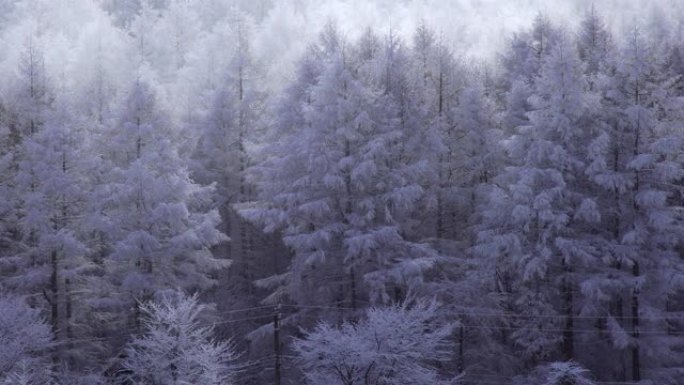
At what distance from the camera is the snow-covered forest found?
73.7 ft

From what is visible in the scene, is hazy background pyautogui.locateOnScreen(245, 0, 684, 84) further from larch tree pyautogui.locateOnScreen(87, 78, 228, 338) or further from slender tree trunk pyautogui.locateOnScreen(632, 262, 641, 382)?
slender tree trunk pyautogui.locateOnScreen(632, 262, 641, 382)

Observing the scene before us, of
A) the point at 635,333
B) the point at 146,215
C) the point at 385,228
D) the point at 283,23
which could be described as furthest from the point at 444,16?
the point at 635,333

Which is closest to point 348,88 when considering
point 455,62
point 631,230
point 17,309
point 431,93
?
point 431,93

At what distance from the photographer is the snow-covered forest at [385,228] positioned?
73.7 feet

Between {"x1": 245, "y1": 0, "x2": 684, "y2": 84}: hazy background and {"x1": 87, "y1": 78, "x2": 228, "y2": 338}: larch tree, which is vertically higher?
{"x1": 245, "y1": 0, "x2": 684, "y2": 84}: hazy background

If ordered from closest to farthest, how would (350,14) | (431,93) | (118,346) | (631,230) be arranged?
1. (631,230)
2. (118,346)
3. (431,93)
4. (350,14)

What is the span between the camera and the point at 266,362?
28.5 meters

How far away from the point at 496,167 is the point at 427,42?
24.3 ft

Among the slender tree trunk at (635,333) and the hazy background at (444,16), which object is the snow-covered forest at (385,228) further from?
the hazy background at (444,16)

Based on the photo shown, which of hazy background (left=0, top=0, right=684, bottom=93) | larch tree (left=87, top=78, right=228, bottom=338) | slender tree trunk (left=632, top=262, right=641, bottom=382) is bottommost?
slender tree trunk (left=632, top=262, right=641, bottom=382)

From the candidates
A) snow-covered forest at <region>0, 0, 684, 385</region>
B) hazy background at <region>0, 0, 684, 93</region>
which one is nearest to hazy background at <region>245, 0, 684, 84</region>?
hazy background at <region>0, 0, 684, 93</region>

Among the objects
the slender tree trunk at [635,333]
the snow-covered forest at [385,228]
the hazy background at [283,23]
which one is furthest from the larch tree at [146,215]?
the slender tree trunk at [635,333]

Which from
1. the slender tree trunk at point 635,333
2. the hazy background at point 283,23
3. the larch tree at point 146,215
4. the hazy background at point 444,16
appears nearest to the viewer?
the slender tree trunk at point 635,333

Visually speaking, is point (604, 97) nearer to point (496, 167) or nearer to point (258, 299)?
point (496, 167)
